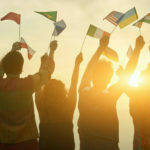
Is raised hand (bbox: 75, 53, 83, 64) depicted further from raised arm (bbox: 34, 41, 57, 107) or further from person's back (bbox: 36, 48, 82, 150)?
raised arm (bbox: 34, 41, 57, 107)

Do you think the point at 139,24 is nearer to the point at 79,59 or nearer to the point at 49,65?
the point at 79,59

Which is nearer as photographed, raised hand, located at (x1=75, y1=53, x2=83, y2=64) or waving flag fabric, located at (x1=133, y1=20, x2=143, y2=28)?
raised hand, located at (x1=75, y1=53, x2=83, y2=64)

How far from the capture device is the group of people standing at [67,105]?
4.57m

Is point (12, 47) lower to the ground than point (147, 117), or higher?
higher

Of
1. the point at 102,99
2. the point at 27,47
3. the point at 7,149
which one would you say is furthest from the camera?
the point at 27,47

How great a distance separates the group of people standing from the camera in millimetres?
4566

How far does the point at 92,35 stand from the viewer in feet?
26.1

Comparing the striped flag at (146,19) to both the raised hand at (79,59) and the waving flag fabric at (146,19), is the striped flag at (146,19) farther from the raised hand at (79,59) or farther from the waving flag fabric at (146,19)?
the raised hand at (79,59)

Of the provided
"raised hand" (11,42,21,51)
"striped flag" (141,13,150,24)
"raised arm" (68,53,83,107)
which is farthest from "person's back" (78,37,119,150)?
"striped flag" (141,13,150,24)

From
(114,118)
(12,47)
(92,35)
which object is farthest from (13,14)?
(114,118)

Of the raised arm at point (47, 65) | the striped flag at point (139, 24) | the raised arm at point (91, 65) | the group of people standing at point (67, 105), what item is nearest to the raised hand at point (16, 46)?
the group of people standing at point (67, 105)

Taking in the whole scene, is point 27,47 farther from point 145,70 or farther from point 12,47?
point 145,70

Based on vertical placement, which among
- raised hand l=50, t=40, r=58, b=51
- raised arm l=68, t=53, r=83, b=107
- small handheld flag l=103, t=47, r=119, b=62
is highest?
raised hand l=50, t=40, r=58, b=51

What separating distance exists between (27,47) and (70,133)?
363cm
